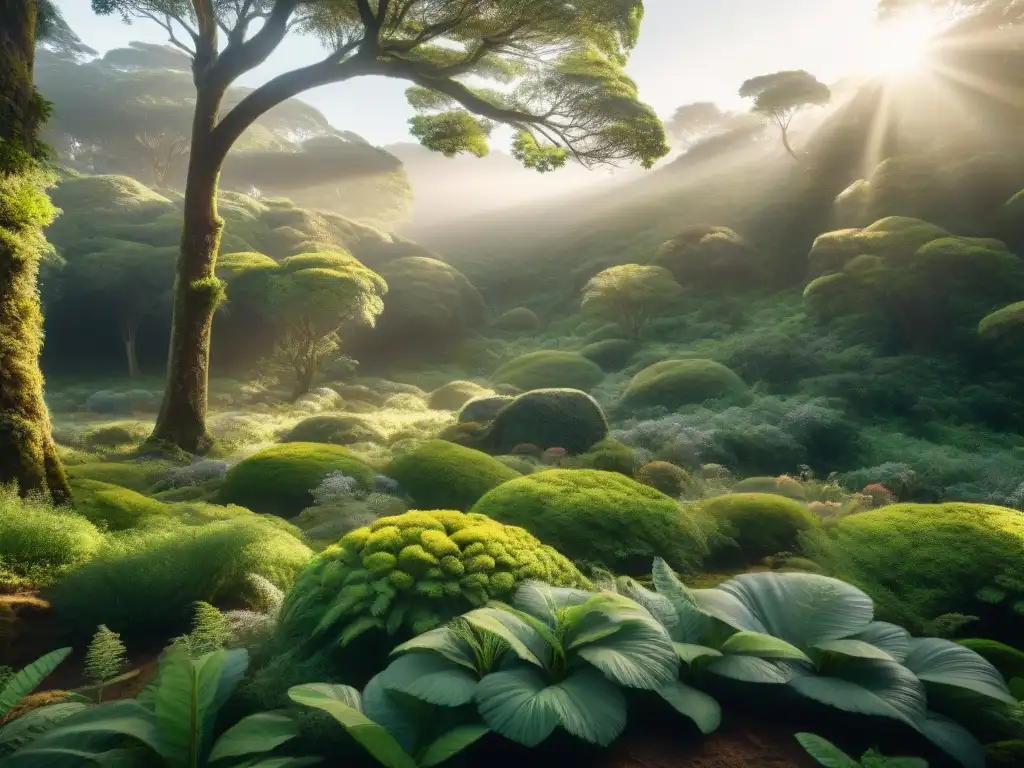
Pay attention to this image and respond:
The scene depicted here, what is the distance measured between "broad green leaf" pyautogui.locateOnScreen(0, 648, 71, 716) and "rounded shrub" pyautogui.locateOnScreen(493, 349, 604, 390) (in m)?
15.4

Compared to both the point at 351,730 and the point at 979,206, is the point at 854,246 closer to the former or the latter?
the point at 979,206

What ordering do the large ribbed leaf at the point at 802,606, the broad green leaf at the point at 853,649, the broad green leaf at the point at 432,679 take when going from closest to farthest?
the broad green leaf at the point at 432,679
the broad green leaf at the point at 853,649
the large ribbed leaf at the point at 802,606

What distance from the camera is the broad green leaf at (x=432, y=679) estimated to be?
1.95 metres

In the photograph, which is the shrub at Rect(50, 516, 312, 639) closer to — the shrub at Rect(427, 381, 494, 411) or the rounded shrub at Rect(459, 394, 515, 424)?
the rounded shrub at Rect(459, 394, 515, 424)

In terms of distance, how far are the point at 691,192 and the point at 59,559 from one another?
36.3m

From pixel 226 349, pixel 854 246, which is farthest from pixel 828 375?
pixel 226 349

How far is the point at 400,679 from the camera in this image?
2082 millimetres

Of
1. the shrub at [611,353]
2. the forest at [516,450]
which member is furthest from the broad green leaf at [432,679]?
the shrub at [611,353]

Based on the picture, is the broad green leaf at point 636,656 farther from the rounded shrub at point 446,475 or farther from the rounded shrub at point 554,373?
the rounded shrub at point 554,373

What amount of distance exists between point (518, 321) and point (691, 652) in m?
24.7

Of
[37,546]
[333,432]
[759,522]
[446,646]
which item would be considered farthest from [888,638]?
[333,432]

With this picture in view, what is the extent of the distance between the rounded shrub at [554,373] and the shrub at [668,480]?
356 inches

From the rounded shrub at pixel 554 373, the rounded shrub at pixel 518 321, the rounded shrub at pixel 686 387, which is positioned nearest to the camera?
the rounded shrub at pixel 686 387

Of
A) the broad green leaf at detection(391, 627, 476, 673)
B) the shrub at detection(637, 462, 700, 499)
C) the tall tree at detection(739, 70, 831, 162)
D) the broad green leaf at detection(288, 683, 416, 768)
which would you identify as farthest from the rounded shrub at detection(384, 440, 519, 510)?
the tall tree at detection(739, 70, 831, 162)
